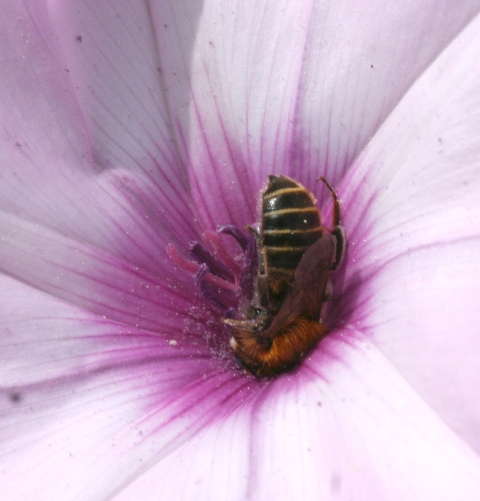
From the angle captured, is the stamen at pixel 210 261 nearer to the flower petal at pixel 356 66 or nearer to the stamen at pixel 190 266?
the stamen at pixel 190 266

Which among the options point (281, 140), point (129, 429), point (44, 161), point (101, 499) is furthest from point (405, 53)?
point (101, 499)

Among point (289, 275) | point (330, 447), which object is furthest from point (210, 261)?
point (330, 447)

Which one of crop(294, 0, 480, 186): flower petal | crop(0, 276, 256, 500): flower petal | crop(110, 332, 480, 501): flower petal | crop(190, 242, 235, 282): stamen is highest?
crop(294, 0, 480, 186): flower petal

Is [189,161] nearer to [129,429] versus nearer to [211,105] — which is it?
[211,105]

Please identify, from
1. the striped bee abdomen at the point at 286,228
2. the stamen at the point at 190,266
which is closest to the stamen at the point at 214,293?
the stamen at the point at 190,266

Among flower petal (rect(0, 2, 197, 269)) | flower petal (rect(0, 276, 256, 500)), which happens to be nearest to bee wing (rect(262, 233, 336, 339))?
flower petal (rect(0, 276, 256, 500))

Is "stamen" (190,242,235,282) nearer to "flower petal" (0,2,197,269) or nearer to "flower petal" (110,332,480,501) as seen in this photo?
"flower petal" (0,2,197,269)

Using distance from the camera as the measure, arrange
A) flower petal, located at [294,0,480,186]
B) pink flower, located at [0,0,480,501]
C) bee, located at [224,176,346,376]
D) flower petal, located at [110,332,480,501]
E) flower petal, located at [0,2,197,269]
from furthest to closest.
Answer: flower petal, located at [0,2,197,269]
flower petal, located at [294,0,480,186]
bee, located at [224,176,346,376]
pink flower, located at [0,0,480,501]
flower petal, located at [110,332,480,501]

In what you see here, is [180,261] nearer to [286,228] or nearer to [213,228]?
[213,228]
